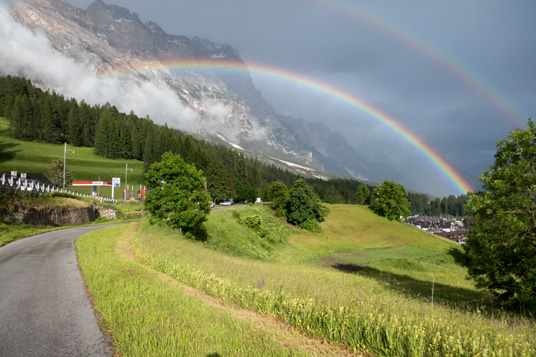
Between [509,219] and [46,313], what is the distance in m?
16.2

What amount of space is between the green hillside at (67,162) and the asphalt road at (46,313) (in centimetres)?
8702

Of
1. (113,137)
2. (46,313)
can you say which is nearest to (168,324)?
(46,313)

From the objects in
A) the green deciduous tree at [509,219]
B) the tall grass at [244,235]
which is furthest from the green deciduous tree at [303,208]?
the green deciduous tree at [509,219]

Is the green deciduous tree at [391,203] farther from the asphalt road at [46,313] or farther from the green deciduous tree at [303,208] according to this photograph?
the asphalt road at [46,313]

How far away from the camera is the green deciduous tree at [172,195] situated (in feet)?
95.7

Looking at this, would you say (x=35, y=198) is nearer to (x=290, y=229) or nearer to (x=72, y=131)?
(x=290, y=229)

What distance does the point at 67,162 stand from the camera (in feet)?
344

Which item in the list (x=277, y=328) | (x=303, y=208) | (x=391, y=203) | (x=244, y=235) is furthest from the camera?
(x=391, y=203)

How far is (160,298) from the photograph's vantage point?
28.0 feet

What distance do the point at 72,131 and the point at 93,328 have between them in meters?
152

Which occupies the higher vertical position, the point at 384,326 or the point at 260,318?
the point at 384,326

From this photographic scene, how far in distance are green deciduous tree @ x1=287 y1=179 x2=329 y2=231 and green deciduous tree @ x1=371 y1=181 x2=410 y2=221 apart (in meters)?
30.2

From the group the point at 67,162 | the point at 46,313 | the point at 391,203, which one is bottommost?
the point at 391,203

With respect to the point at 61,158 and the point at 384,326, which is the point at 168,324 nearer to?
the point at 384,326
